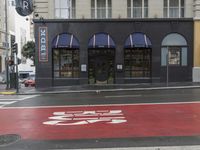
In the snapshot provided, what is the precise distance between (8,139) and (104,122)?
3290 mm

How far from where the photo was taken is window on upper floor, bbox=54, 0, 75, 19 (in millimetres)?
31562

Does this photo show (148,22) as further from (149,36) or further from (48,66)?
(48,66)

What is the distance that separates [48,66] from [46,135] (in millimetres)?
21935

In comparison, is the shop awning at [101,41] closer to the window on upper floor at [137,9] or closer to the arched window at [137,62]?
the arched window at [137,62]

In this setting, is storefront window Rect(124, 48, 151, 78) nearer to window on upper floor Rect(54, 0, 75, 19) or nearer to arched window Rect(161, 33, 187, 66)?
arched window Rect(161, 33, 187, 66)

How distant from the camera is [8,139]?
9.22 metres

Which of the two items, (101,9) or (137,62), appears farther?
(101,9)

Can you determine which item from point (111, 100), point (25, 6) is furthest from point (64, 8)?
point (111, 100)

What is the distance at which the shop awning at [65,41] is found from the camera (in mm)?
30688

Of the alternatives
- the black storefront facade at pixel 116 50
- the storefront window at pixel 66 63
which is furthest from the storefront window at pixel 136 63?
the storefront window at pixel 66 63

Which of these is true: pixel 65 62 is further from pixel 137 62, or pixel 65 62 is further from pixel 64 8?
pixel 137 62

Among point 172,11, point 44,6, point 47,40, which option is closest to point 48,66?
point 47,40

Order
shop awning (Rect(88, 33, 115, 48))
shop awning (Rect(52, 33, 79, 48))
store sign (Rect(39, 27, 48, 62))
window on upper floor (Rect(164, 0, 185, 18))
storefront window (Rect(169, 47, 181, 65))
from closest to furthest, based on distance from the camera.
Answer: shop awning (Rect(88, 33, 115, 48)), shop awning (Rect(52, 33, 79, 48)), store sign (Rect(39, 27, 48, 62)), storefront window (Rect(169, 47, 181, 65)), window on upper floor (Rect(164, 0, 185, 18))

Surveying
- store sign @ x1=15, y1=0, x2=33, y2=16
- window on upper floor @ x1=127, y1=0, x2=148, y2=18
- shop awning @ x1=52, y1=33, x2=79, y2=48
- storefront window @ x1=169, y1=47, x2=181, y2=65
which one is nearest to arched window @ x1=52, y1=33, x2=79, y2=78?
shop awning @ x1=52, y1=33, x2=79, y2=48
